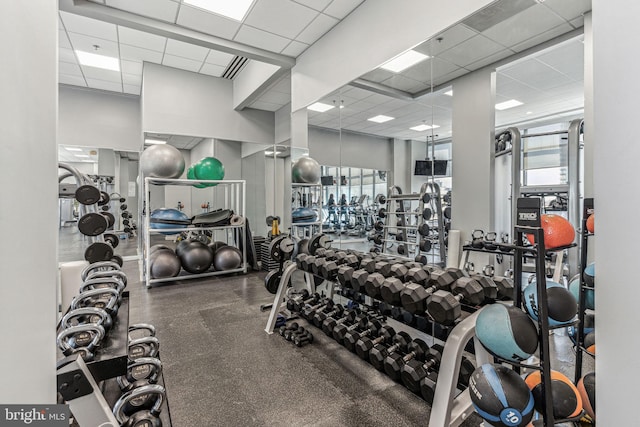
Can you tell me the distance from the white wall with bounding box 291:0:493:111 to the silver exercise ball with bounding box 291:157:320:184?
813 mm

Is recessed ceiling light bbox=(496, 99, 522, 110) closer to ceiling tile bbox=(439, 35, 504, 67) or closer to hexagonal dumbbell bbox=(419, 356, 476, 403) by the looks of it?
ceiling tile bbox=(439, 35, 504, 67)

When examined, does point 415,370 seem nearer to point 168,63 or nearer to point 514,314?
point 514,314

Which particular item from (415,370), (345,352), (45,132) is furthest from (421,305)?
(45,132)

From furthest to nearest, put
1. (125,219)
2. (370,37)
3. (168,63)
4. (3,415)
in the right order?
(125,219) → (168,63) → (370,37) → (3,415)

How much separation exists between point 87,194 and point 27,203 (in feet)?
6.80

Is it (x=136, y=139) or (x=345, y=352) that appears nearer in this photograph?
(x=345, y=352)

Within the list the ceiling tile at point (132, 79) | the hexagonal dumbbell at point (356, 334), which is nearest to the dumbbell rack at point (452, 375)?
the hexagonal dumbbell at point (356, 334)

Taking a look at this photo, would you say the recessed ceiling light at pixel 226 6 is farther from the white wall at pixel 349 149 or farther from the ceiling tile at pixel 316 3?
the white wall at pixel 349 149

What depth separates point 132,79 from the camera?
233 inches

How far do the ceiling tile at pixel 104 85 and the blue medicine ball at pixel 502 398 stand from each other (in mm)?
7475

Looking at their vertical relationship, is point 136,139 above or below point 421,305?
above

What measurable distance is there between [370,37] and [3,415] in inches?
145

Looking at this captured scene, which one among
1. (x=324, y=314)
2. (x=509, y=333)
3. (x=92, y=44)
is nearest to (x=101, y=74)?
(x=92, y=44)

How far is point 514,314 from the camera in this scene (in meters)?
1.11
